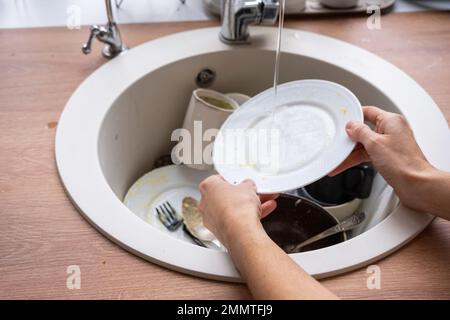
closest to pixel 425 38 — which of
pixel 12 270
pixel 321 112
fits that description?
pixel 321 112

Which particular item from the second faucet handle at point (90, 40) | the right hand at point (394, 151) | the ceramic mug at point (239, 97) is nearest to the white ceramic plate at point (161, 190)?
the ceramic mug at point (239, 97)

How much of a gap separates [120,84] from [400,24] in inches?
25.7

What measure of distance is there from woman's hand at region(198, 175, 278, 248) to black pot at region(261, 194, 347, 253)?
0.39 feet

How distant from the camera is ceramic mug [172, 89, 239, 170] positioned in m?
0.95

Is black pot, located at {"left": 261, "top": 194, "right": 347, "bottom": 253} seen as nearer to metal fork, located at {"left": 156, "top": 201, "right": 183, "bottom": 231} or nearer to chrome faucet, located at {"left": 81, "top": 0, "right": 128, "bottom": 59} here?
metal fork, located at {"left": 156, "top": 201, "right": 183, "bottom": 231}

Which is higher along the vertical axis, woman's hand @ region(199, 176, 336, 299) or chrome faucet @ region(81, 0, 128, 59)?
chrome faucet @ region(81, 0, 128, 59)

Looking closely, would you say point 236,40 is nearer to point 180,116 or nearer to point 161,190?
point 180,116

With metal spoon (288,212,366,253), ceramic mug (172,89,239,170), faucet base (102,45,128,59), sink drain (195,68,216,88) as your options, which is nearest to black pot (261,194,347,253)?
metal spoon (288,212,366,253)

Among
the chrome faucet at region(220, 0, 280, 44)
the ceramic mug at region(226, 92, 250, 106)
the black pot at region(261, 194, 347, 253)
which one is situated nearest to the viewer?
the black pot at region(261, 194, 347, 253)

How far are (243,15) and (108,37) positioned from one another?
0.27 metres

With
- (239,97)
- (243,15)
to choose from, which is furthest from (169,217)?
(243,15)

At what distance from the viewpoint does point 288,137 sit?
0.83 m

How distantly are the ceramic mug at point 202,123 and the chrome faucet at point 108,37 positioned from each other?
0.60 ft

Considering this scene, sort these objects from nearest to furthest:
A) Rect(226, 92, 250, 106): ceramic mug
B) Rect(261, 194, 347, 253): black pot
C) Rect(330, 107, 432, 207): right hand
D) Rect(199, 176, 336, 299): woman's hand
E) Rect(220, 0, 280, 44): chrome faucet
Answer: Rect(199, 176, 336, 299): woman's hand < Rect(330, 107, 432, 207): right hand < Rect(261, 194, 347, 253): black pot < Rect(220, 0, 280, 44): chrome faucet < Rect(226, 92, 250, 106): ceramic mug
